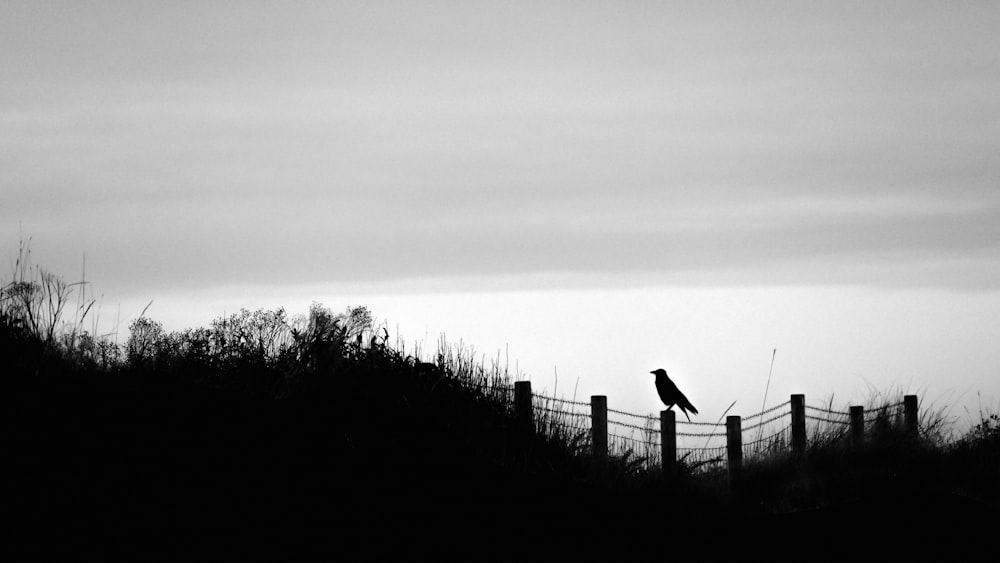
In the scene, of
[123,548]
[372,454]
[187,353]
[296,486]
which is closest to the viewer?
[123,548]

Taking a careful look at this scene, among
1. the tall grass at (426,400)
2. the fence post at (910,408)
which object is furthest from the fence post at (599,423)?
the fence post at (910,408)

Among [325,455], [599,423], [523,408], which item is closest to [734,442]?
[599,423]

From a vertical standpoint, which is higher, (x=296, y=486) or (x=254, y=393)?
(x=254, y=393)

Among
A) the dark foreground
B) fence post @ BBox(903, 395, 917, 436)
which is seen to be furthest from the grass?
fence post @ BBox(903, 395, 917, 436)

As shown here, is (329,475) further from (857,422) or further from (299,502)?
(857,422)

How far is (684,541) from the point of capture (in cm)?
870

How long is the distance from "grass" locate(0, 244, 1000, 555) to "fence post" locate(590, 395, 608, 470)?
20cm

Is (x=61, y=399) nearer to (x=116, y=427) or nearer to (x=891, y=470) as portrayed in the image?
(x=116, y=427)

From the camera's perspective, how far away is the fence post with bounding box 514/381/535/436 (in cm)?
1297

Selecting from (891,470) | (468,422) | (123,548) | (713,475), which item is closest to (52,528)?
(123,548)

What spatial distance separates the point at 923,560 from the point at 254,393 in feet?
21.4

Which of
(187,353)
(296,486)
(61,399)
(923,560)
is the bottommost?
(923,560)

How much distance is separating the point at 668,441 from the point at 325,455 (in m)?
6.27

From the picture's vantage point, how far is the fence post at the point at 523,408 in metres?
13.0
